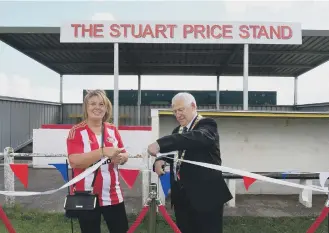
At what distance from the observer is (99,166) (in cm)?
269

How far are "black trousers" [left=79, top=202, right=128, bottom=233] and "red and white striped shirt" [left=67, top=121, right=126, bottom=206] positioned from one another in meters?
0.07

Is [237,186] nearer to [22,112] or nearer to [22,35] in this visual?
[22,35]

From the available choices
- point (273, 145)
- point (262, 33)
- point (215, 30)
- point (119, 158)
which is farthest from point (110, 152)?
point (262, 33)

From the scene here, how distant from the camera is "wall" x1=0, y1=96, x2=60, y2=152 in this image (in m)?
13.8

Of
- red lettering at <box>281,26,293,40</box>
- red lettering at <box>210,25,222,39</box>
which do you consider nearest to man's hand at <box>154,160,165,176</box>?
red lettering at <box>210,25,222,39</box>

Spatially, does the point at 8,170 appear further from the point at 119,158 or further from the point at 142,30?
the point at 142,30

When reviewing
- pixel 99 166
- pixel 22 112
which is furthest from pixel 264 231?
pixel 22 112

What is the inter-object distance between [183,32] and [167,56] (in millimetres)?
5557

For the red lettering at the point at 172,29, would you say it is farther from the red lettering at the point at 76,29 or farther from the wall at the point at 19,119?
the wall at the point at 19,119

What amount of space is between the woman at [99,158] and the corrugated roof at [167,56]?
1006 centimetres

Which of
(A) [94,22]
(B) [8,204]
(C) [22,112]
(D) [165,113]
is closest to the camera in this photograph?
(B) [8,204]

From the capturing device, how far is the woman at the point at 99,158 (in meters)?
2.63

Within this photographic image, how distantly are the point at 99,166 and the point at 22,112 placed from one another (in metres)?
14.6

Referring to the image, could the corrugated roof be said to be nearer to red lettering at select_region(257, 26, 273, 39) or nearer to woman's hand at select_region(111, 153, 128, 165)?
red lettering at select_region(257, 26, 273, 39)
